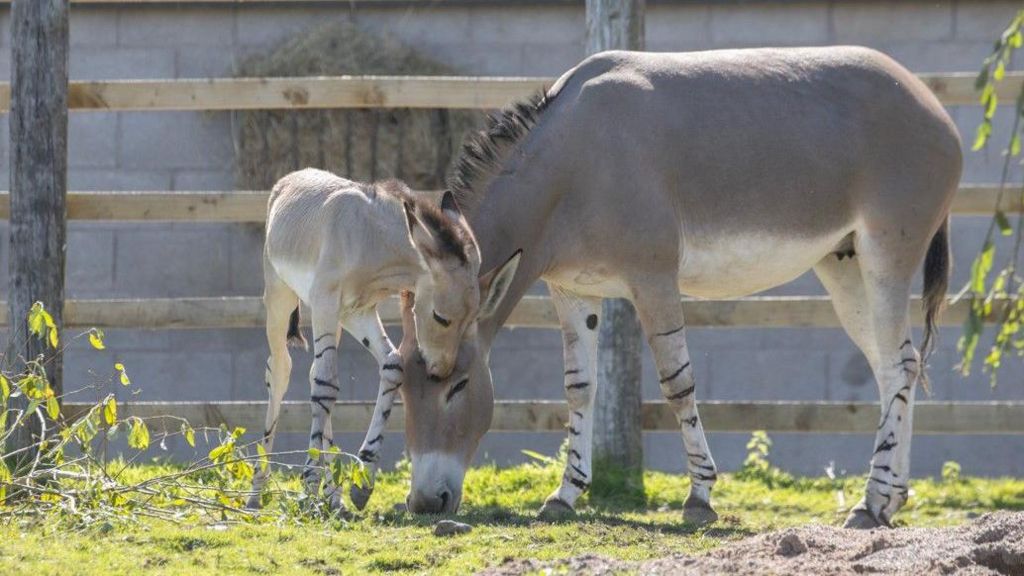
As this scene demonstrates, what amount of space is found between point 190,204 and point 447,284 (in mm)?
2787

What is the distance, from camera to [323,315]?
6.48 meters

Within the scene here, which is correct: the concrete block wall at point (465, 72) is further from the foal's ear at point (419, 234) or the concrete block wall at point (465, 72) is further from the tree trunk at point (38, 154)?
the foal's ear at point (419, 234)

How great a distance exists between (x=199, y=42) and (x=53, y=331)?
549cm

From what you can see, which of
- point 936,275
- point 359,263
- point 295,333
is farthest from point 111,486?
point 936,275

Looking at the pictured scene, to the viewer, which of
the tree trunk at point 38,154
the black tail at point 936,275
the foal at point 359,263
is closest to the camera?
the foal at point 359,263

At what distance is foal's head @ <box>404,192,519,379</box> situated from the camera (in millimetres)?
6094

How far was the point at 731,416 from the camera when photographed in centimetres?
843

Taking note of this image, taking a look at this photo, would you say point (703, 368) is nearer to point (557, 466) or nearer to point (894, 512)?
point (557, 466)

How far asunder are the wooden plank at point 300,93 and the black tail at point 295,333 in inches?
60.4

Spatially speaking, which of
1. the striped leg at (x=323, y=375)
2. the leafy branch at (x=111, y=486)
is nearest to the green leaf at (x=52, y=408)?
the leafy branch at (x=111, y=486)

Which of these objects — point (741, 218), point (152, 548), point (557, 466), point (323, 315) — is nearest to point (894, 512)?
point (741, 218)

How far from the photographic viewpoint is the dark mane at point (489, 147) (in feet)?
22.7

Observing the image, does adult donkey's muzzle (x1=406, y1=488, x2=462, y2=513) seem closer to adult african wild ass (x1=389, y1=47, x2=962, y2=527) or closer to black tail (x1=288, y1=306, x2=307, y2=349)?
adult african wild ass (x1=389, y1=47, x2=962, y2=527)

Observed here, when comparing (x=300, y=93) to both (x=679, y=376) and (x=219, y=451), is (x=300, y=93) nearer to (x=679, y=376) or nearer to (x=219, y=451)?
(x=679, y=376)
